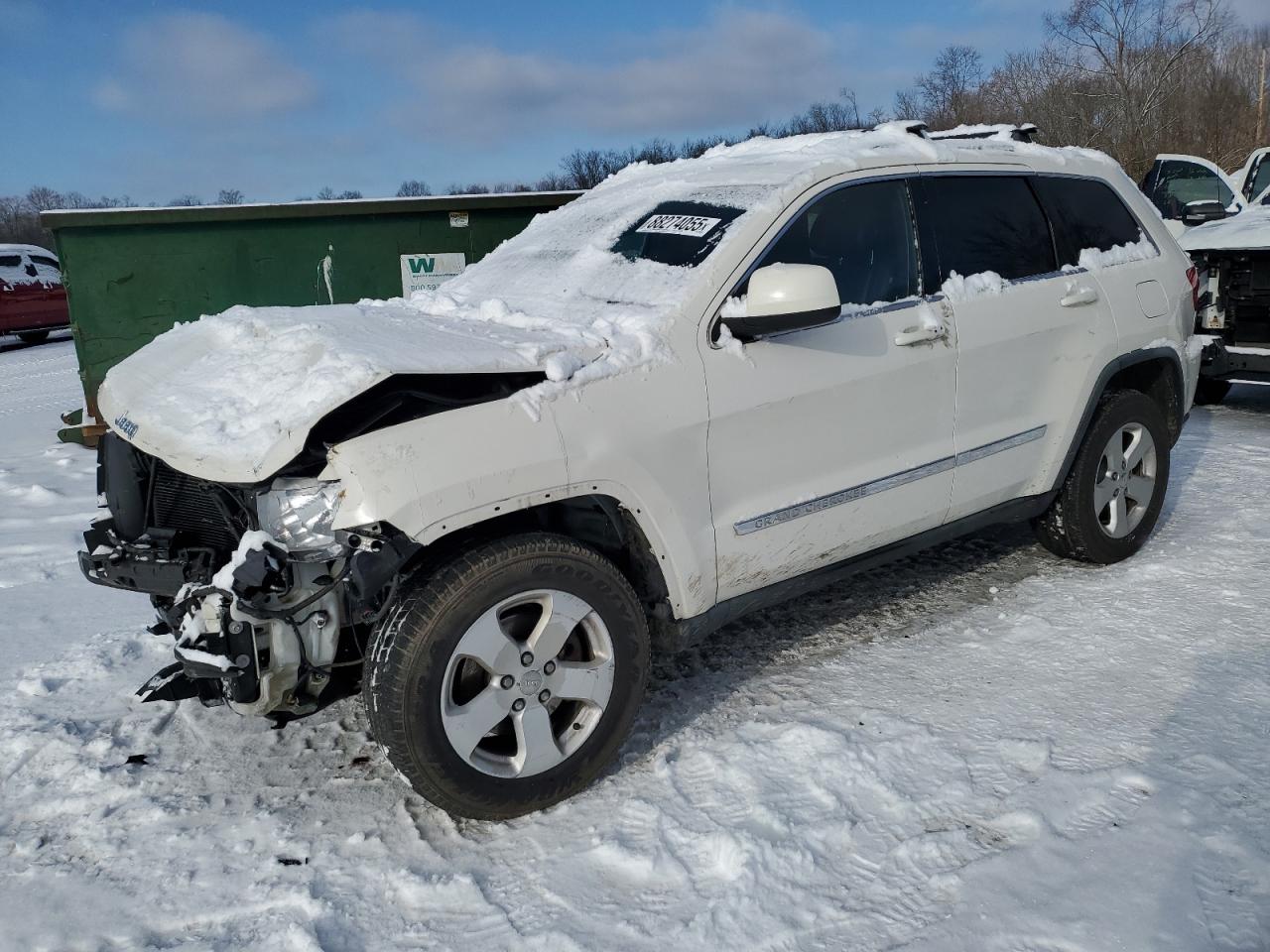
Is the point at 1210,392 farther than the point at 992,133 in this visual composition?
Yes

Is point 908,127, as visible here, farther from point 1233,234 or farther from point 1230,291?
point 1233,234

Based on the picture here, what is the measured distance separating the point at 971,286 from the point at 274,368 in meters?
2.52

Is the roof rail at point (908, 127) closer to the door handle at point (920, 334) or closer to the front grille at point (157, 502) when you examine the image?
the door handle at point (920, 334)

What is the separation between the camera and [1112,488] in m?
4.54

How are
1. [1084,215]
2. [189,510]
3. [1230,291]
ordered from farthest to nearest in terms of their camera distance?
[1230,291] < [1084,215] < [189,510]

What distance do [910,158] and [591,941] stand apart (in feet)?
9.42

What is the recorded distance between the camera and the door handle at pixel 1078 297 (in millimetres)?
4113

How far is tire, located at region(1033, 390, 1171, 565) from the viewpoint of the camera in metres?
4.38

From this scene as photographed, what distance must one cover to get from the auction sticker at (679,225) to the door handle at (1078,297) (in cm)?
164

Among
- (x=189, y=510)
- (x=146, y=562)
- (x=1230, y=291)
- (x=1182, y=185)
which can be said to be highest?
(x=1182, y=185)

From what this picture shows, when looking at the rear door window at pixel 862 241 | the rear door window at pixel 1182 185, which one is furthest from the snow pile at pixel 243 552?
the rear door window at pixel 1182 185

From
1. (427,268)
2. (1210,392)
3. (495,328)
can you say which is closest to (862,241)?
(495,328)

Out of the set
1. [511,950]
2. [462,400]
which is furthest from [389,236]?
[511,950]

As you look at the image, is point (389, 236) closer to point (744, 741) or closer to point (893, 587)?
point (893, 587)
